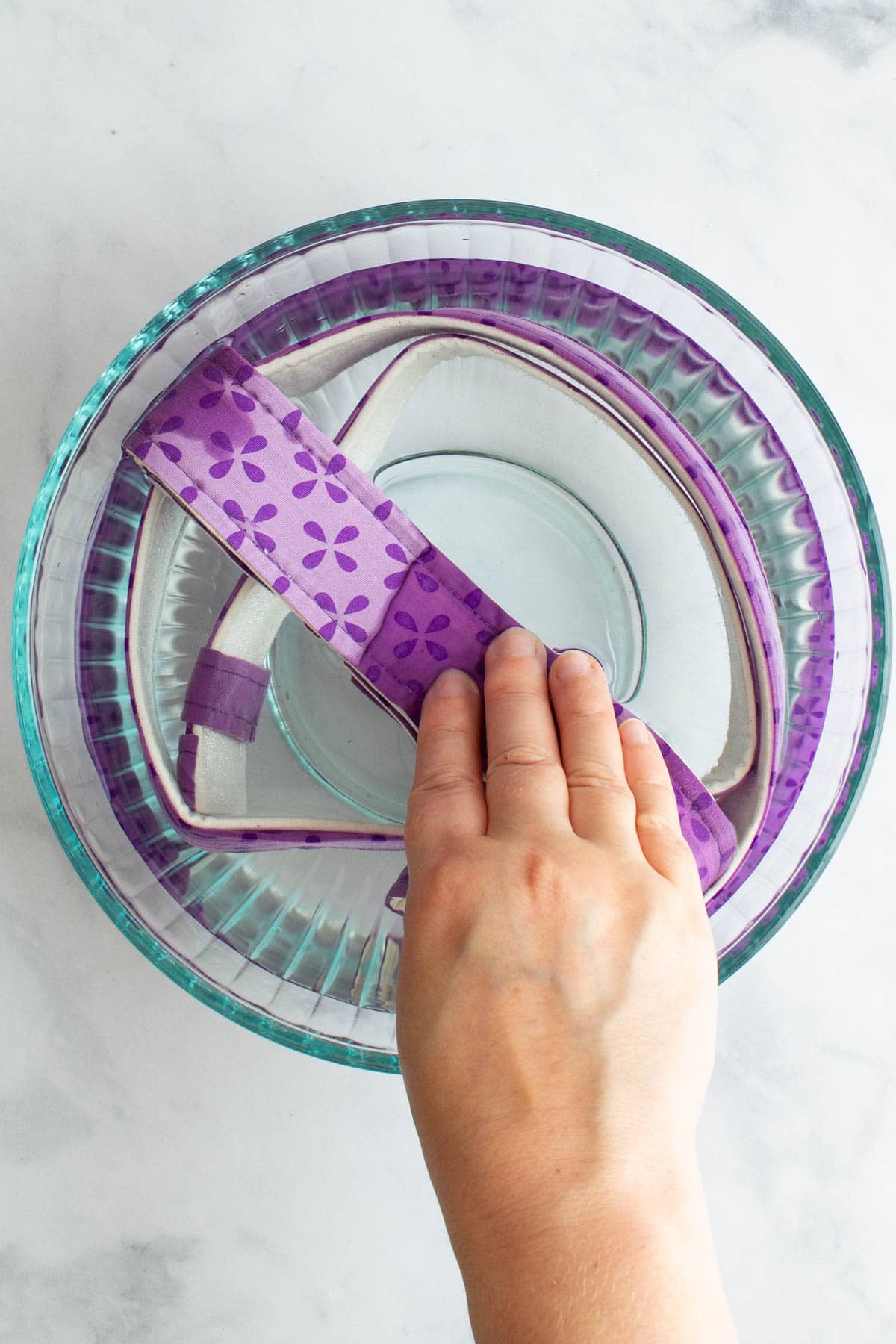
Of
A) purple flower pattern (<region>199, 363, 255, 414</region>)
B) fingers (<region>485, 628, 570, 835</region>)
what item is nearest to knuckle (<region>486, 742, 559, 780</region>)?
fingers (<region>485, 628, 570, 835</region>)

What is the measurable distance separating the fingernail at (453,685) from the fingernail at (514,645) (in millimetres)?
10

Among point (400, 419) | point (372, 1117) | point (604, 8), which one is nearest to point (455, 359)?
point (400, 419)

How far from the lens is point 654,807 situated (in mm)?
247

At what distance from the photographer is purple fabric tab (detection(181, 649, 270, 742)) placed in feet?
0.89

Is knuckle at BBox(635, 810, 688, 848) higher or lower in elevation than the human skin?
higher

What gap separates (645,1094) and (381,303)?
0.74 ft

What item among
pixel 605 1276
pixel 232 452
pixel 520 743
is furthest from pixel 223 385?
pixel 605 1276

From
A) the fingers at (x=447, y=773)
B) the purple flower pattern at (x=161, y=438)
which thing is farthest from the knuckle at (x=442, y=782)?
the purple flower pattern at (x=161, y=438)

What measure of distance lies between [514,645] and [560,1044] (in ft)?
0.33

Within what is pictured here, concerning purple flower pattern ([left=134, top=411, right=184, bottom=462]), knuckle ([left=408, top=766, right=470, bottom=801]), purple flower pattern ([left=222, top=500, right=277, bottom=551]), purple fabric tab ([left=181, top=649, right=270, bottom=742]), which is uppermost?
purple flower pattern ([left=134, top=411, right=184, bottom=462])

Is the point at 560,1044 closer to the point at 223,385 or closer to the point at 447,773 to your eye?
the point at 447,773

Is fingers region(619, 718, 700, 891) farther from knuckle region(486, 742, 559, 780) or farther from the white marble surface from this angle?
the white marble surface

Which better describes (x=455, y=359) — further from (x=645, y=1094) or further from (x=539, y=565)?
(x=645, y=1094)

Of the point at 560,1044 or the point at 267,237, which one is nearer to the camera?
the point at 560,1044
